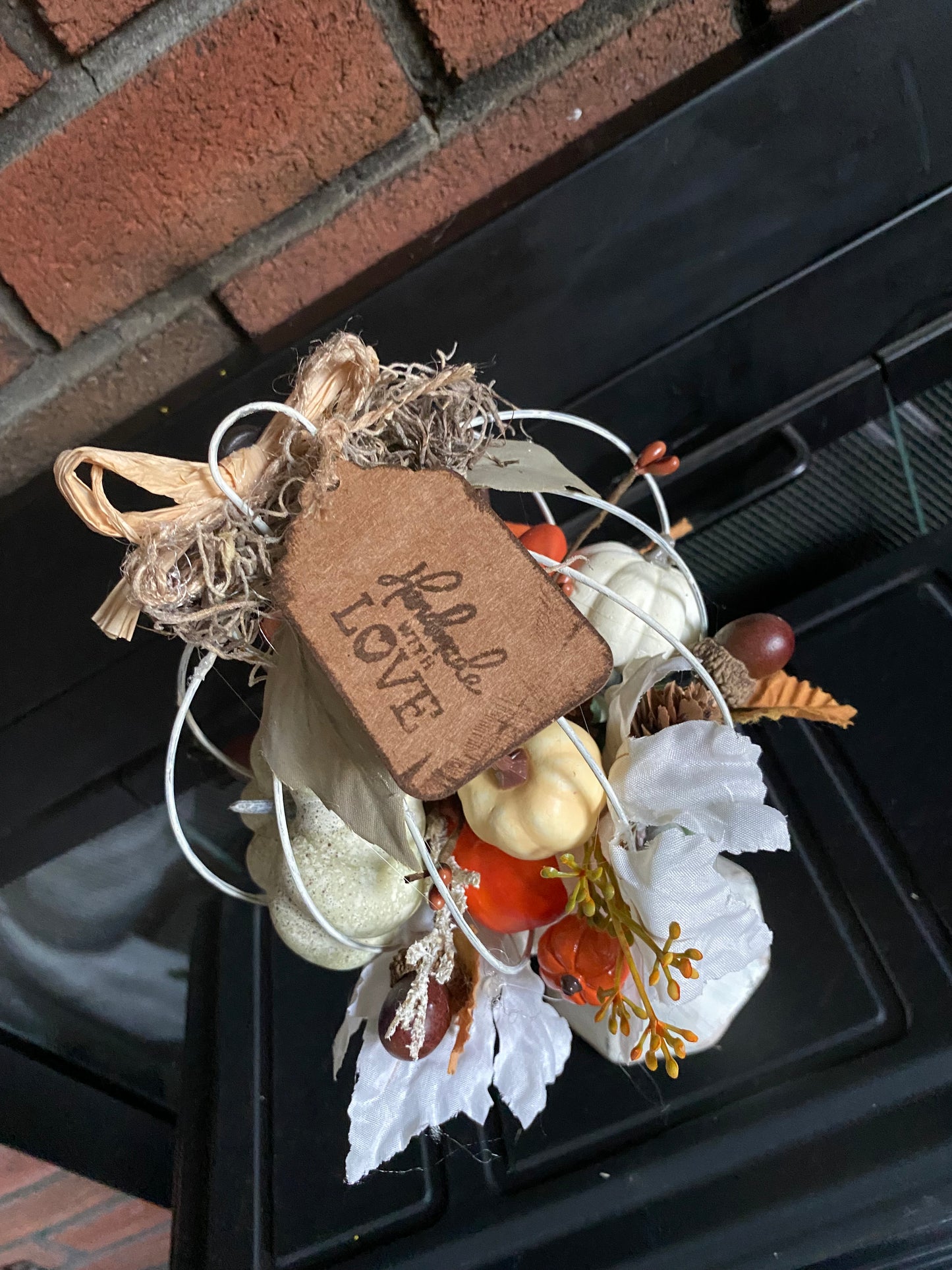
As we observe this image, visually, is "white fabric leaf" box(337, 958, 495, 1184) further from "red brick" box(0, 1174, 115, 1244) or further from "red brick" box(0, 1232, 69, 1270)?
"red brick" box(0, 1232, 69, 1270)

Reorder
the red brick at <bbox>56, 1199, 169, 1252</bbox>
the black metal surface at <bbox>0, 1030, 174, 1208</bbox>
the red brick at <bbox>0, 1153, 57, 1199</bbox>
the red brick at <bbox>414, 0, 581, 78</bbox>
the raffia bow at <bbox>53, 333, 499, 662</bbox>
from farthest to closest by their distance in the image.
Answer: the red brick at <bbox>56, 1199, 169, 1252</bbox> → the red brick at <bbox>0, 1153, 57, 1199</bbox> → the black metal surface at <bbox>0, 1030, 174, 1208</bbox> → the red brick at <bbox>414, 0, 581, 78</bbox> → the raffia bow at <bbox>53, 333, 499, 662</bbox>

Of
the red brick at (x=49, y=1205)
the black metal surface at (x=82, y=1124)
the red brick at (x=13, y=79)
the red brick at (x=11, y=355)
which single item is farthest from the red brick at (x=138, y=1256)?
the red brick at (x=13, y=79)

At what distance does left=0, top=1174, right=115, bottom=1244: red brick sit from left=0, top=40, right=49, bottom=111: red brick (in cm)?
107

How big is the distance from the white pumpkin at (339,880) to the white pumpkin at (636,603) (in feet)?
0.46

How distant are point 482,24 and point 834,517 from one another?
49 cm

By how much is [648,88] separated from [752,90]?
7 centimetres

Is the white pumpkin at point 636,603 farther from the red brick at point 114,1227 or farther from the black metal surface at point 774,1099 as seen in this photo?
the red brick at point 114,1227

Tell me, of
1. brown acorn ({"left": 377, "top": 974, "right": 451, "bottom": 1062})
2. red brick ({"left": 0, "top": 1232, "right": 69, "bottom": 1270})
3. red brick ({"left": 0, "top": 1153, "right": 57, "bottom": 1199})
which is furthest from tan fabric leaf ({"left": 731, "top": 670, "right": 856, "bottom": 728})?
red brick ({"left": 0, "top": 1232, "right": 69, "bottom": 1270})

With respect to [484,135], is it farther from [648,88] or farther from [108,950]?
[108,950]

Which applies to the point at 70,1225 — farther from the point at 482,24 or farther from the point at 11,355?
the point at 482,24

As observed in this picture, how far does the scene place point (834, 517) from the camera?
0.73 metres

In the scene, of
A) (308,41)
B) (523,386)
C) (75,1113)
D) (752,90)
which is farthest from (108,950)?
(752,90)

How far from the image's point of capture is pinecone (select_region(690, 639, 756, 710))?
427 millimetres

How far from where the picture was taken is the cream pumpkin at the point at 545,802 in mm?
367
